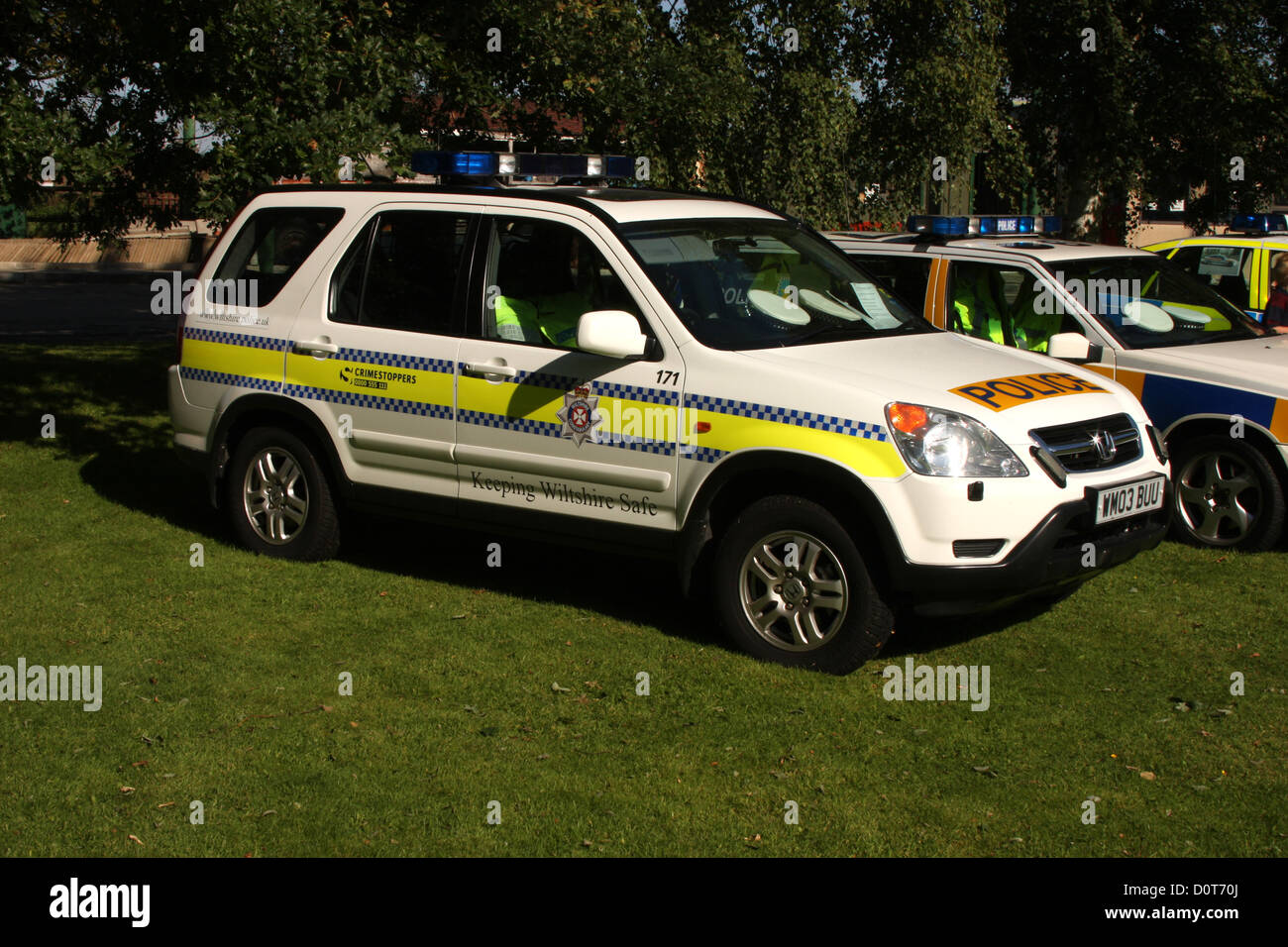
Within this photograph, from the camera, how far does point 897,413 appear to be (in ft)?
18.4

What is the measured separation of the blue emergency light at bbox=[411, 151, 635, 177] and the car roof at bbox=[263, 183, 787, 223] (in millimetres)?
77

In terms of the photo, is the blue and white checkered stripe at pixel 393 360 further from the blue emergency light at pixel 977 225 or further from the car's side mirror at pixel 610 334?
the blue emergency light at pixel 977 225

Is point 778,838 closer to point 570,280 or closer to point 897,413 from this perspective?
point 897,413

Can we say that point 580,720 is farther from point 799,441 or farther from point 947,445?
point 947,445

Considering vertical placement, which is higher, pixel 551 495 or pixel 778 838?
pixel 551 495

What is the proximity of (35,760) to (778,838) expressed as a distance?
2617 millimetres

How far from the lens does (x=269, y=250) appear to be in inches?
299

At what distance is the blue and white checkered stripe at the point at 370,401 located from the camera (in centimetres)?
680

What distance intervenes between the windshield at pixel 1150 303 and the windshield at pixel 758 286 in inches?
76.4

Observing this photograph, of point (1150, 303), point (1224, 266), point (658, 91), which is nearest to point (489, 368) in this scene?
point (1150, 303)

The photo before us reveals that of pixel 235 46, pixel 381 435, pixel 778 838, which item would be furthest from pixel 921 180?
pixel 778 838

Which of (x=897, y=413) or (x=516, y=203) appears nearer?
(x=897, y=413)

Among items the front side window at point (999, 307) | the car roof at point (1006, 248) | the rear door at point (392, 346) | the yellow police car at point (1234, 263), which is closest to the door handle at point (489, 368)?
the rear door at point (392, 346)

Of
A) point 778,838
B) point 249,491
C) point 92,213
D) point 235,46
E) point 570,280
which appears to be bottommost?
point 778,838
